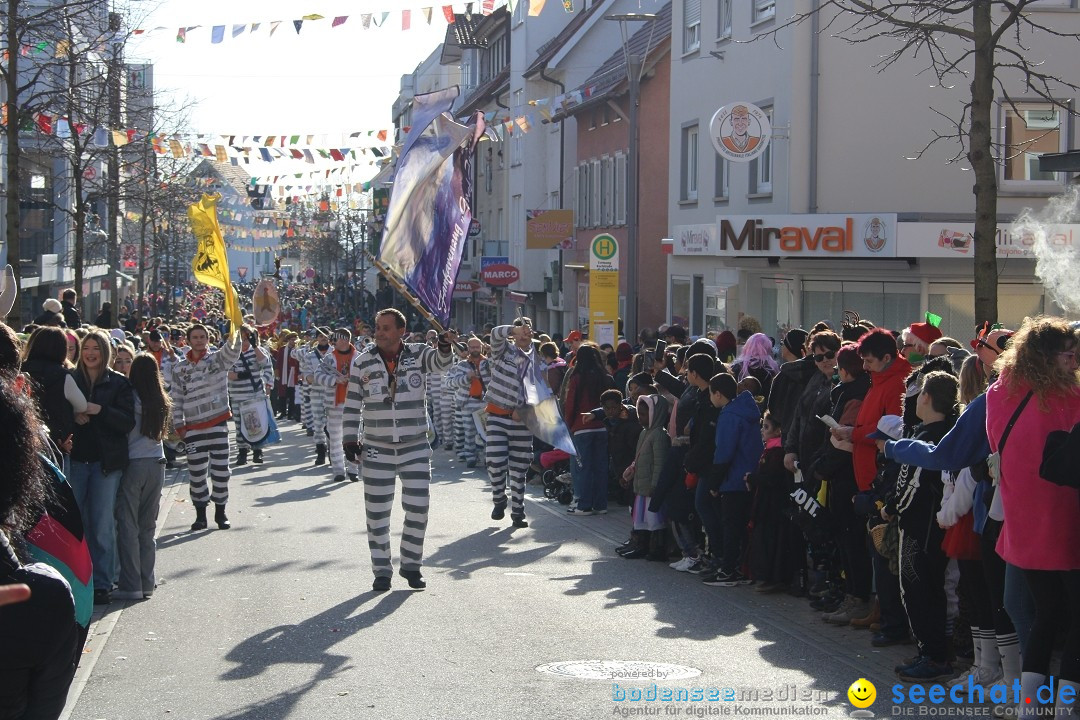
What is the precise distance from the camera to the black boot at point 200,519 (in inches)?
528

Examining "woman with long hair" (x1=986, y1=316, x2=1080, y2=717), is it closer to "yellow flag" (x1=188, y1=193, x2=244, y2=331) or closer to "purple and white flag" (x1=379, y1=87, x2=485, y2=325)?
"purple and white flag" (x1=379, y1=87, x2=485, y2=325)

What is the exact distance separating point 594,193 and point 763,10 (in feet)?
50.3

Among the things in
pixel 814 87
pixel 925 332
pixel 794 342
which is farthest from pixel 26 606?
pixel 814 87

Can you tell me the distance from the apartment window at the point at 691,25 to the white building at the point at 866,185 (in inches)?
92.9

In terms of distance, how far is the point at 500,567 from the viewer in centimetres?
1118

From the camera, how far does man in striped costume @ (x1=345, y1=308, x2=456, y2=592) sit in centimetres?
992

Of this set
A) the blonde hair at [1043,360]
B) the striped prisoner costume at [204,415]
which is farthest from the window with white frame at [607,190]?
the blonde hair at [1043,360]

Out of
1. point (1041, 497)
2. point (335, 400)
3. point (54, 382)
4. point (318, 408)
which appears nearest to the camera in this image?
point (1041, 497)

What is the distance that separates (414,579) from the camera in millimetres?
9969

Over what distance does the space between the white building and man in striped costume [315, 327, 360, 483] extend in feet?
23.0

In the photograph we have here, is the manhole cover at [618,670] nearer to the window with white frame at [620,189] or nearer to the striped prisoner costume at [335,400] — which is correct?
the striped prisoner costume at [335,400]

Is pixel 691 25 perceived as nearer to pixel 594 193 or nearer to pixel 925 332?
pixel 594 193

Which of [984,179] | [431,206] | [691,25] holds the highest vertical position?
[691,25]

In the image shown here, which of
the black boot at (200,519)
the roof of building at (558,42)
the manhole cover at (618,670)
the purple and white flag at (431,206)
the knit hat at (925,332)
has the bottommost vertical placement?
the black boot at (200,519)
